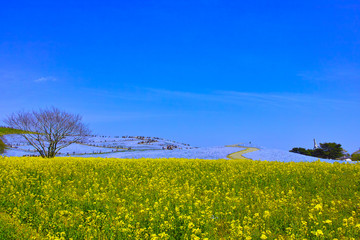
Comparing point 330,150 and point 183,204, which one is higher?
point 330,150

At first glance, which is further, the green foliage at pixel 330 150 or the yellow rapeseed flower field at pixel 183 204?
the green foliage at pixel 330 150

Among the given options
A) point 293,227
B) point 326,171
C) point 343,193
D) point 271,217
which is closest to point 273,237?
point 293,227

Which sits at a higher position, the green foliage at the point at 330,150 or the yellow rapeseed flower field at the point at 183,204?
the green foliage at the point at 330,150

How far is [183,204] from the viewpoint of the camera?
8281mm

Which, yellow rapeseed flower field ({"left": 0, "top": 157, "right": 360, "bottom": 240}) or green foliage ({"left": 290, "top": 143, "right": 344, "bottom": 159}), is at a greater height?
green foliage ({"left": 290, "top": 143, "right": 344, "bottom": 159})

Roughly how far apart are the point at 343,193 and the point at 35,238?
11.2 metres

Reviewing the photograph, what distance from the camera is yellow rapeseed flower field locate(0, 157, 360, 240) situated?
6.38 metres

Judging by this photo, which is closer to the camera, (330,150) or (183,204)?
(183,204)

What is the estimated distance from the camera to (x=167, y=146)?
38875mm

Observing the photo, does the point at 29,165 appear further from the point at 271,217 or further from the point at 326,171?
the point at 326,171

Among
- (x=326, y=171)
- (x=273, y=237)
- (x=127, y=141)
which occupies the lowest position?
(x=273, y=237)

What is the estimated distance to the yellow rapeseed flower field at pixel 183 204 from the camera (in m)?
6.38

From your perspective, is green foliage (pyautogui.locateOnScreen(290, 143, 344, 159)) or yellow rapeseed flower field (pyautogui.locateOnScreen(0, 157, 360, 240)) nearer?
yellow rapeseed flower field (pyautogui.locateOnScreen(0, 157, 360, 240))

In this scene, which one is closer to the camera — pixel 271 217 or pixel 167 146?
pixel 271 217
